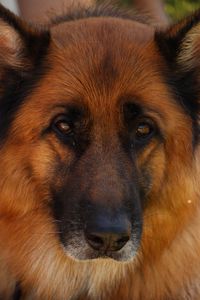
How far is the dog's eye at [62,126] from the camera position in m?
3.92

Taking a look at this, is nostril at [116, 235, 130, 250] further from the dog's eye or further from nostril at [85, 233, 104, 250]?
the dog's eye

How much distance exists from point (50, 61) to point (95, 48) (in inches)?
9.4

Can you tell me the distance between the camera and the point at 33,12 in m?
5.59

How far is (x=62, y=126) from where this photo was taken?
12.9 ft

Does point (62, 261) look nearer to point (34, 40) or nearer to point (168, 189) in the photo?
point (168, 189)

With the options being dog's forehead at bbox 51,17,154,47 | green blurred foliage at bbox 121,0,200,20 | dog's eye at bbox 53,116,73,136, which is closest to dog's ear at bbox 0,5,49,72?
dog's forehead at bbox 51,17,154,47

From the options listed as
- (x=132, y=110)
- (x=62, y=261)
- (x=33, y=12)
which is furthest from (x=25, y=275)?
(x=33, y=12)

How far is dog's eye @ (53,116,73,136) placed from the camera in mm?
3922

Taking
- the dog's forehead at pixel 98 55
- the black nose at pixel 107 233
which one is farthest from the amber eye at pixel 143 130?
the black nose at pixel 107 233

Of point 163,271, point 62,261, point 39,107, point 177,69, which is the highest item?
point 39,107

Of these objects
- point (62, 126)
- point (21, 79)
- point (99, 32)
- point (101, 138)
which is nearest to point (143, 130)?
point (101, 138)

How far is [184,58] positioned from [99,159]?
70 cm

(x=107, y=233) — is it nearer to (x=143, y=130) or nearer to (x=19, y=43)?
(x=143, y=130)

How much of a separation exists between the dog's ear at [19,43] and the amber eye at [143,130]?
0.61 m
